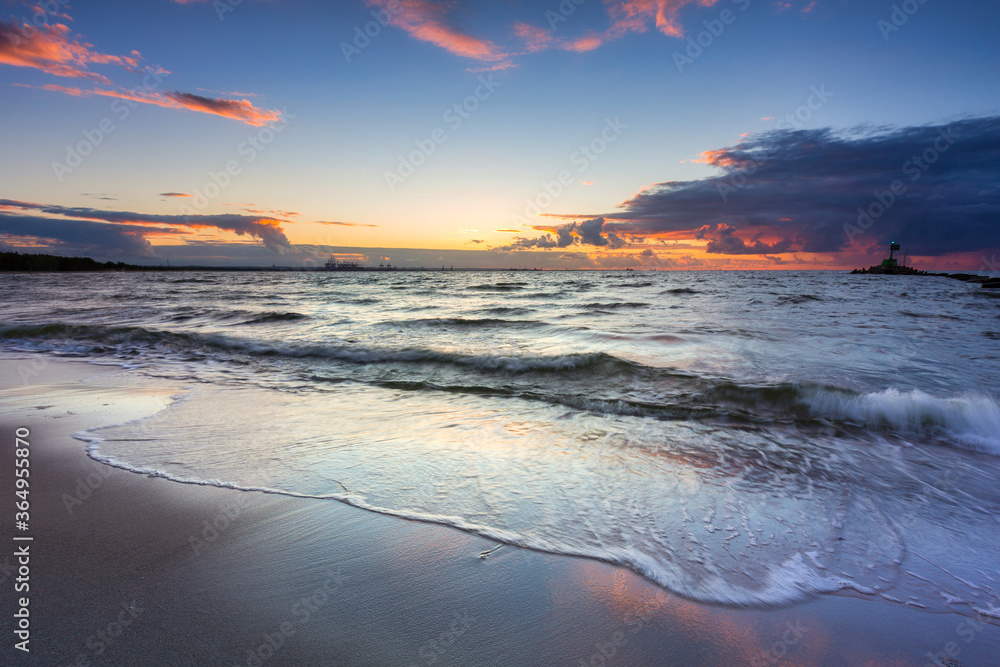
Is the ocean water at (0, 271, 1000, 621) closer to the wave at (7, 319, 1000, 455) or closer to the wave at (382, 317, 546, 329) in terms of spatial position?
the wave at (7, 319, 1000, 455)

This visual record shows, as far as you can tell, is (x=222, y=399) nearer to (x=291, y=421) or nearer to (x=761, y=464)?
(x=291, y=421)

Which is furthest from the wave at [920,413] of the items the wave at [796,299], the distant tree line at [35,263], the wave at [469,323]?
the distant tree line at [35,263]

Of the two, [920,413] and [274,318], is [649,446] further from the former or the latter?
[274,318]

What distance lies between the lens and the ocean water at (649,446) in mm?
2689

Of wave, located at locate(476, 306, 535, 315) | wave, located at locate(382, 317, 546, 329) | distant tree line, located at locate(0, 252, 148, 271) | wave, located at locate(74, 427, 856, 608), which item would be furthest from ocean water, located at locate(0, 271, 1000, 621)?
distant tree line, located at locate(0, 252, 148, 271)

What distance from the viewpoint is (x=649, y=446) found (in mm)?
4543

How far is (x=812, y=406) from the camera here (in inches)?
236

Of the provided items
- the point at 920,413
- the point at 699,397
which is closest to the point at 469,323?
the point at 699,397

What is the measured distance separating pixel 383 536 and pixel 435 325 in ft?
39.3

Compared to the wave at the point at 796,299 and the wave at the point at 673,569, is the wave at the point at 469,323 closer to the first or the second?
the wave at the point at 673,569

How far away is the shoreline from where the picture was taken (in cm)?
188

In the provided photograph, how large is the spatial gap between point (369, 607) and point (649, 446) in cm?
323

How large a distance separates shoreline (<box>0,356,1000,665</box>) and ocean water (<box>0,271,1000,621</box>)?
0.20 metres

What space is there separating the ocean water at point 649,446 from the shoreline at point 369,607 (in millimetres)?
203
